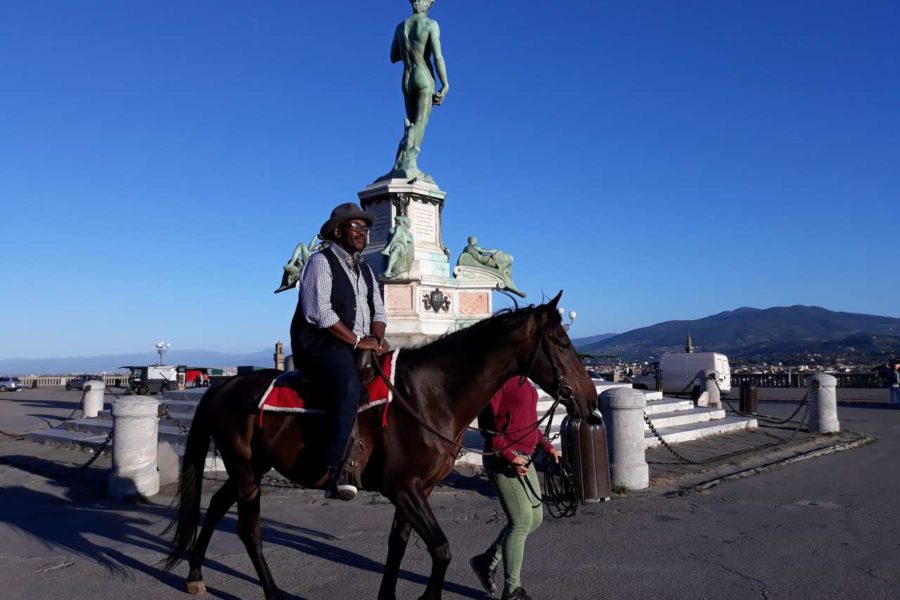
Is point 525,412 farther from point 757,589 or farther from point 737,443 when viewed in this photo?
point 737,443

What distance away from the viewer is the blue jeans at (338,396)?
432 cm

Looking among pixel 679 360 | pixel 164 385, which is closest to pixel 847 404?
pixel 679 360

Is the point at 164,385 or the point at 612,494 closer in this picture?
the point at 612,494

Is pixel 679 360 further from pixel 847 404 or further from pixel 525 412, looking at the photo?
pixel 525 412

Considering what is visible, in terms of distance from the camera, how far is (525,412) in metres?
4.96

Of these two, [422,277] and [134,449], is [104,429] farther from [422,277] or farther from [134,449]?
[422,277]

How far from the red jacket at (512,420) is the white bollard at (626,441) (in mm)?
4521

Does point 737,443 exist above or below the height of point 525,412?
below

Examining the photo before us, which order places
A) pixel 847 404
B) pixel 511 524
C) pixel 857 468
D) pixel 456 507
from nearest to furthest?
pixel 511 524 < pixel 456 507 < pixel 857 468 < pixel 847 404

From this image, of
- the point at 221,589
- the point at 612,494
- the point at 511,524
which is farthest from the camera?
the point at 612,494

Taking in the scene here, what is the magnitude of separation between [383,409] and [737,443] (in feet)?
38.4

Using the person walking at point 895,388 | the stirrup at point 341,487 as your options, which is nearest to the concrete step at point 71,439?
the stirrup at point 341,487

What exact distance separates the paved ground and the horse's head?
1666mm

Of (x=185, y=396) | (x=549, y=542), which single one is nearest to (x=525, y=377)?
(x=549, y=542)
